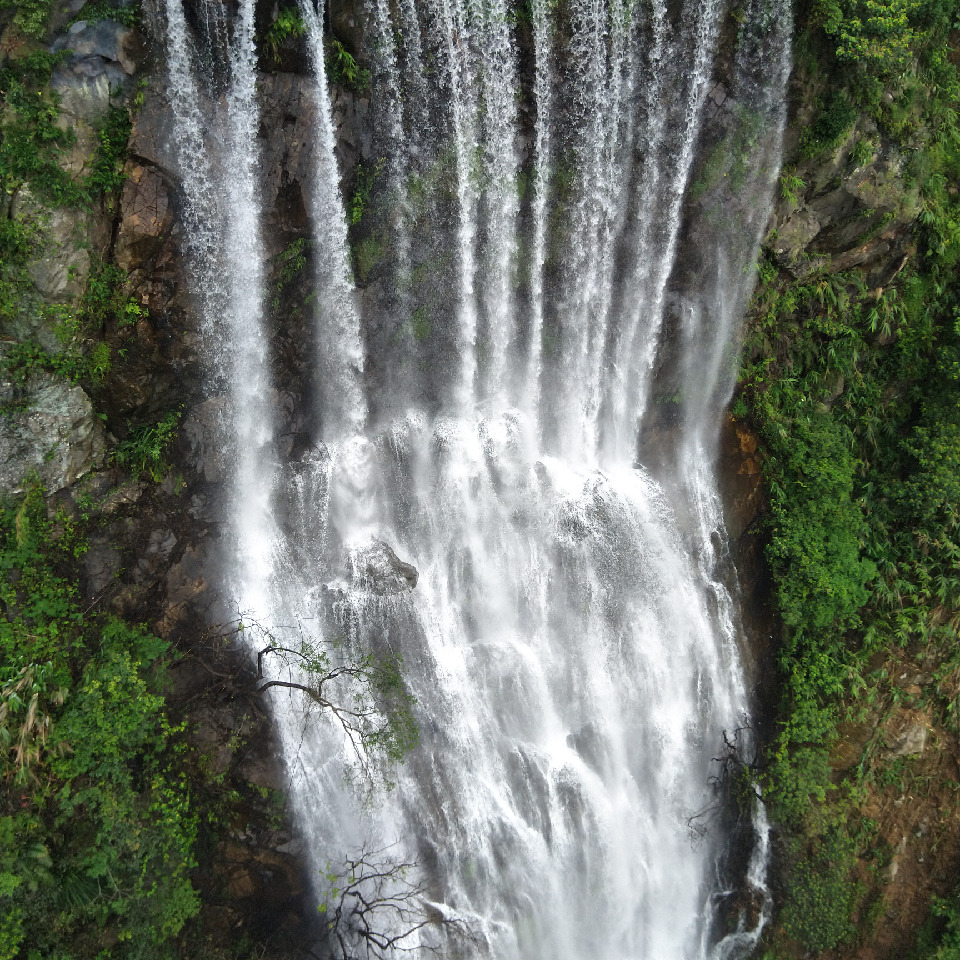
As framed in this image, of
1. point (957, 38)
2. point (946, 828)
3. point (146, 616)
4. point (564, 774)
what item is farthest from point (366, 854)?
point (957, 38)

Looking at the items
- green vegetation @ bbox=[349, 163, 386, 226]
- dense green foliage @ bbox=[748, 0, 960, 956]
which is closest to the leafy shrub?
dense green foliage @ bbox=[748, 0, 960, 956]

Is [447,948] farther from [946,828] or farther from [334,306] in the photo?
[334,306]

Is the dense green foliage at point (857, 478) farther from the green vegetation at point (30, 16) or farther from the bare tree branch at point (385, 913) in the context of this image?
the green vegetation at point (30, 16)

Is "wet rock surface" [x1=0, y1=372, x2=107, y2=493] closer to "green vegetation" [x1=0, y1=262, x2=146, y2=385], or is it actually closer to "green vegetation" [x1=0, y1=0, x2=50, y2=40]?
"green vegetation" [x1=0, y1=262, x2=146, y2=385]

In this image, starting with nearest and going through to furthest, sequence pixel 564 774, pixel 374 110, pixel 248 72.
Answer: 1. pixel 248 72
2. pixel 374 110
3. pixel 564 774

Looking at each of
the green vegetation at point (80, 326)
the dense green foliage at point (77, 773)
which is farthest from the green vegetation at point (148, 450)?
the dense green foliage at point (77, 773)

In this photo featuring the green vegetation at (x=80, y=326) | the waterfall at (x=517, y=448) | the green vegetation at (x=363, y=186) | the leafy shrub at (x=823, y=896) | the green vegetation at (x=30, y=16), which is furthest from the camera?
the leafy shrub at (x=823, y=896)
